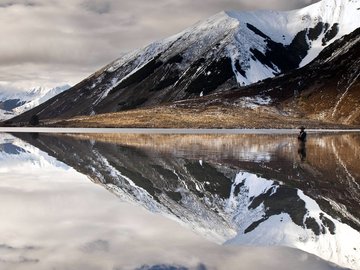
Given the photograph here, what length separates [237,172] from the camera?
126ft

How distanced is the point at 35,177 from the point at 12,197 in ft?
28.6

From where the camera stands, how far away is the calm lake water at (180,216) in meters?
14.9

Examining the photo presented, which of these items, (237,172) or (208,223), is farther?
(237,172)

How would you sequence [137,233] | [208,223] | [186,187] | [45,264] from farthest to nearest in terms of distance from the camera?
[186,187], [208,223], [137,233], [45,264]

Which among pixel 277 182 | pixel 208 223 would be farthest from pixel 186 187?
pixel 208 223

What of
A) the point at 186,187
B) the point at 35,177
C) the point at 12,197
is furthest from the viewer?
the point at 35,177

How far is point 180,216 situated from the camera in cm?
2244

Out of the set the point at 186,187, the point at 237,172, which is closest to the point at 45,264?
the point at 186,187

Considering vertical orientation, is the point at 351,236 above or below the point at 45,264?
below

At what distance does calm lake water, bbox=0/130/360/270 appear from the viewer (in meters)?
14.9

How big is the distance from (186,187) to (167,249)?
15.7 metres

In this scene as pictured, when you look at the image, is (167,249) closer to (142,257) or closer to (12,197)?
(142,257)

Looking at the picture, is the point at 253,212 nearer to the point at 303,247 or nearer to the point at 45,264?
the point at 303,247

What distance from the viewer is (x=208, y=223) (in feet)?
69.2
